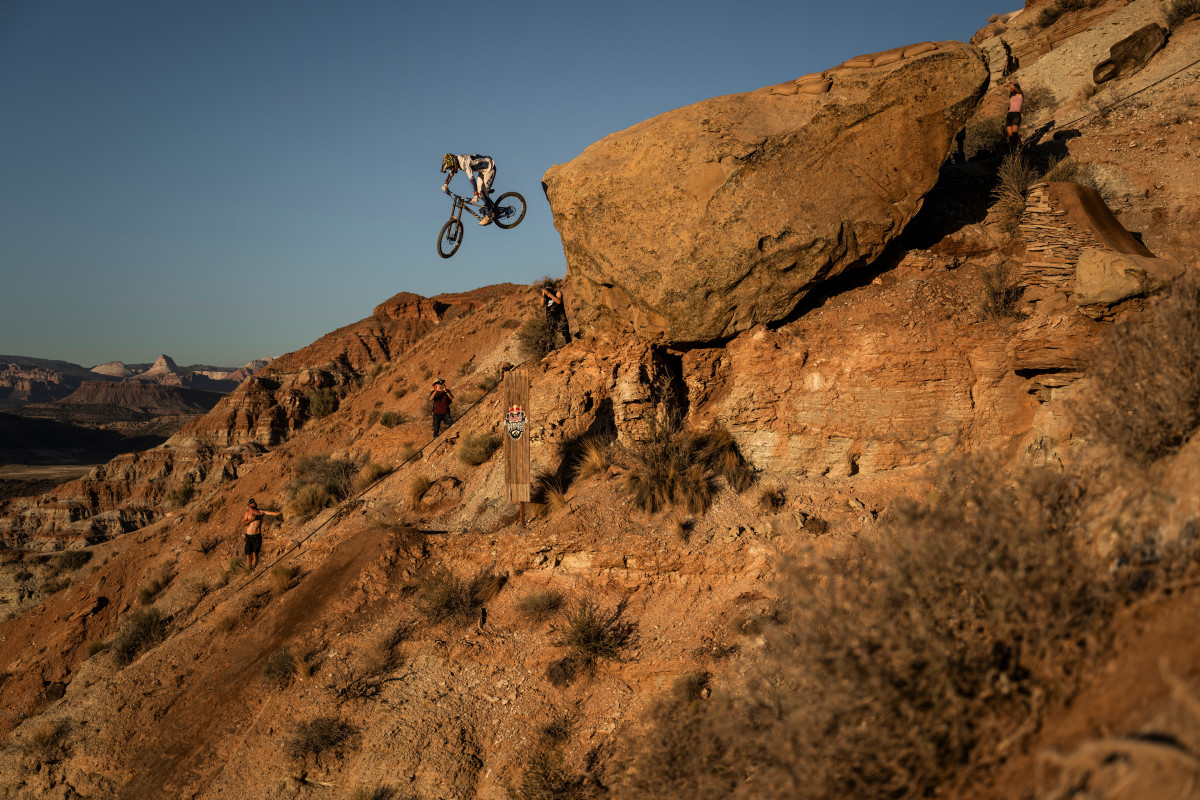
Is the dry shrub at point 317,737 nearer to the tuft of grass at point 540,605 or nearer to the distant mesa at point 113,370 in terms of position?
the tuft of grass at point 540,605

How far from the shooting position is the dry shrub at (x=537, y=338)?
1538 cm

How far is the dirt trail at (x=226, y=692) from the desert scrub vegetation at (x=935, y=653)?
305 inches

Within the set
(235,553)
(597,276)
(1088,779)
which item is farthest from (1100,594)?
(235,553)

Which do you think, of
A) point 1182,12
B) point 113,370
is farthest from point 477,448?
point 113,370

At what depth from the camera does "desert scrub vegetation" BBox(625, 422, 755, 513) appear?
932 centimetres

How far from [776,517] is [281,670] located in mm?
7654

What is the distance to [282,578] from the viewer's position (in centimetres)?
1152

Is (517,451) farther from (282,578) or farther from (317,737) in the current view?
(282,578)

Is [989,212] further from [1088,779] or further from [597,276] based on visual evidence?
[1088,779]

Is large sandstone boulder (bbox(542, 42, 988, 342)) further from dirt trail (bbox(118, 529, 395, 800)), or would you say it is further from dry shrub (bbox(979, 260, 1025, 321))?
dirt trail (bbox(118, 529, 395, 800))

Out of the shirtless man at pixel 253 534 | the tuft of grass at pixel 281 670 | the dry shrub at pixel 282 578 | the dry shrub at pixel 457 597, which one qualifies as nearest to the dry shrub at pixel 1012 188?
the dry shrub at pixel 457 597

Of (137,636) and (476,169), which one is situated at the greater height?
(476,169)

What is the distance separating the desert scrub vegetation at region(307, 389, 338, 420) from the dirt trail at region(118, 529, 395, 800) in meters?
13.7

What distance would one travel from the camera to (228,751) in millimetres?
8422
